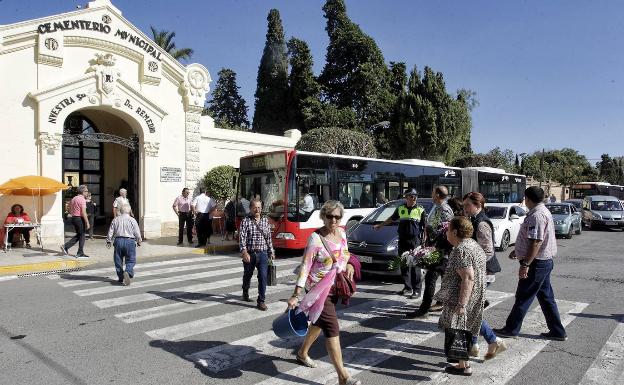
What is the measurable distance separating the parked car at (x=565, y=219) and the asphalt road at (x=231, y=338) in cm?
932

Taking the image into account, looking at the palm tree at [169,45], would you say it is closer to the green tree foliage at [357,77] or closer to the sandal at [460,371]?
the green tree foliage at [357,77]

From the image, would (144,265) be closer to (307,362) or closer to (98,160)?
(307,362)

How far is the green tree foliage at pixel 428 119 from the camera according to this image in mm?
33188

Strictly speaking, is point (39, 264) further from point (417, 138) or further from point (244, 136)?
point (417, 138)

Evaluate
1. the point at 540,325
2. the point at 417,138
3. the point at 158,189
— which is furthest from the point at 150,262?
the point at 417,138

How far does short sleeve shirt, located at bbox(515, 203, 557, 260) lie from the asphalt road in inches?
41.7

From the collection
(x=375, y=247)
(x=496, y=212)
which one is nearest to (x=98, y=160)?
(x=375, y=247)

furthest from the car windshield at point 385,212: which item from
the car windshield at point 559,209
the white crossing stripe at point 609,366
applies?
the car windshield at point 559,209

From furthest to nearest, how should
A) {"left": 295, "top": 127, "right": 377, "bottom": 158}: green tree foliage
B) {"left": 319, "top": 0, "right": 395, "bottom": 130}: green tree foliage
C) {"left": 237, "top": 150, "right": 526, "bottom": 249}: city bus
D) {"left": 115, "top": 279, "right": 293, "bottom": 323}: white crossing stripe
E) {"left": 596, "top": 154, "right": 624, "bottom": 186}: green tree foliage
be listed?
{"left": 596, "top": 154, "right": 624, "bottom": 186}: green tree foliage < {"left": 319, "top": 0, "right": 395, "bottom": 130}: green tree foliage < {"left": 295, "top": 127, "right": 377, "bottom": 158}: green tree foliage < {"left": 237, "top": 150, "right": 526, "bottom": 249}: city bus < {"left": 115, "top": 279, "right": 293, "bottom": 323}: white crossing stripe

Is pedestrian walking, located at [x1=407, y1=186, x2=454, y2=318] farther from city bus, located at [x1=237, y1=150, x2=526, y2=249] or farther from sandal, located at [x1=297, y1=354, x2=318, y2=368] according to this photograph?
city bus, located at [x1=237, y1=150, x2=526, y2=249]

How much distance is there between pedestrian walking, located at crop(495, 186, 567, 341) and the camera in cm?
488

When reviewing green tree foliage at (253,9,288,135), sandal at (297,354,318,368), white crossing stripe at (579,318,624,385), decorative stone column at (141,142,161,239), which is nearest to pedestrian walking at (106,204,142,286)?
sandal at (297,354,318,368)

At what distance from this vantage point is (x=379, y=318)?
6039 millimetres

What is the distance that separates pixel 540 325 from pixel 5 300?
8.16 meters
